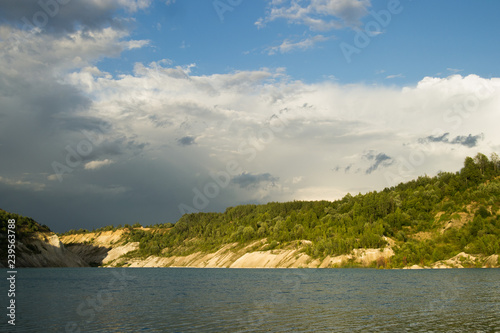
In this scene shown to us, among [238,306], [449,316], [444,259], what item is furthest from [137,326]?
[444,259]

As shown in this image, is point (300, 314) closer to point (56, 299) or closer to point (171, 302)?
point (171, 302)

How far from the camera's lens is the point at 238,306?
5312 cm

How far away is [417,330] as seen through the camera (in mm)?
36594

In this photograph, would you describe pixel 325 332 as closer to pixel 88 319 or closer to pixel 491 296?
pixel 88 319

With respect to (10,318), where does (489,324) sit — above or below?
below

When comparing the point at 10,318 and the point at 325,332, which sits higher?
the point at 10,318

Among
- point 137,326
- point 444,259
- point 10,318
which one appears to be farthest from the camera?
point 444,259

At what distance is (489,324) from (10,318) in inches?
1957

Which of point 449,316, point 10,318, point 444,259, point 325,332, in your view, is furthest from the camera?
point 444,259

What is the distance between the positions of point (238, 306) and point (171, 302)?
11717 millimetres

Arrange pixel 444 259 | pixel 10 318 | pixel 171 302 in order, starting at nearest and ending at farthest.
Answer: pixel 10 318 → pixel 171 302 → pixel 444 259

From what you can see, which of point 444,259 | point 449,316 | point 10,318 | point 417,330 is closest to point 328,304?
point 449,316

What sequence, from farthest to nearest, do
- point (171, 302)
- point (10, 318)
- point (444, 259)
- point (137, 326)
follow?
point (444, 259), point (171, 302), point (10, 318), point (137, 326)

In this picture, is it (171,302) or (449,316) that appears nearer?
(449,316)
